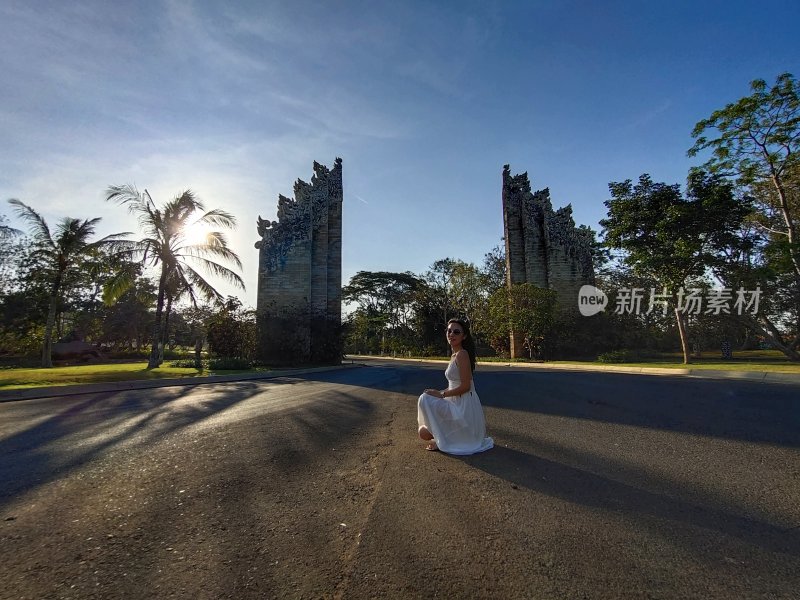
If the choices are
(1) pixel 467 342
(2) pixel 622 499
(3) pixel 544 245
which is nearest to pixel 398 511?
(2) pixel 622 499

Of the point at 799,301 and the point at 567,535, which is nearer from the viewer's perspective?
the point at 567,535

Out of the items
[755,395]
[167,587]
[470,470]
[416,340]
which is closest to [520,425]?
[470,470]

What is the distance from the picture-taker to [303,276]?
24.6 metres

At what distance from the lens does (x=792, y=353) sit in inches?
848

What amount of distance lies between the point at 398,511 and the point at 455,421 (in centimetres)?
168

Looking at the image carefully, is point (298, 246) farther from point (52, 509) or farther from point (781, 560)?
point (781, 560)

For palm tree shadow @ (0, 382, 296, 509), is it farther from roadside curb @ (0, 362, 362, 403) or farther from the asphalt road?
roadside curb @ (0, 362, 362, 403)

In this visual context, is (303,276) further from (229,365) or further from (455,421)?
(455,421)

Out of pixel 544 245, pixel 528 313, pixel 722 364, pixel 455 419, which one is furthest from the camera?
pixel 544 245

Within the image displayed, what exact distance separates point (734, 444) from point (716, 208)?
20.8 meters

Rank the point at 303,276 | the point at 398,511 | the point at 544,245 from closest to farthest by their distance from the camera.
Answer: the point at 398,511 < the point at 303,276 < the point at 544,245

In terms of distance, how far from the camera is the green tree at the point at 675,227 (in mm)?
19688

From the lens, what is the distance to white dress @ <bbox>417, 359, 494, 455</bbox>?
437 centimetres
